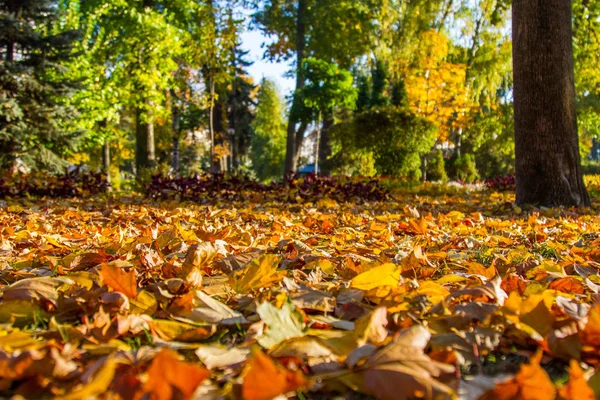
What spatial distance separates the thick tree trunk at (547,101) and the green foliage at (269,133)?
37921mm

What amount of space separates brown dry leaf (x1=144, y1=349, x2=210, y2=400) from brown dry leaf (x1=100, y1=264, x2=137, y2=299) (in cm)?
Answer: 61

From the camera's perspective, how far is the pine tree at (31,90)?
11.0 metres

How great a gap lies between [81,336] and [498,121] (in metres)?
16.9

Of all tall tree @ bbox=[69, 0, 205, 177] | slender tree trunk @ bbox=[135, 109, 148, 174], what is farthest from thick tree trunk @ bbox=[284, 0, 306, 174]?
slender tree trunk @ bbox=[135, 109, 148, 174]

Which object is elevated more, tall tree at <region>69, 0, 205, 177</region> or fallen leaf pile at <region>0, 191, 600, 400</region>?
tall tree at <region>69, 0, 205, 177</region>

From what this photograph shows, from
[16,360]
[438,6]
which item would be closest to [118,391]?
[16,360]

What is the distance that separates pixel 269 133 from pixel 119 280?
159 ft

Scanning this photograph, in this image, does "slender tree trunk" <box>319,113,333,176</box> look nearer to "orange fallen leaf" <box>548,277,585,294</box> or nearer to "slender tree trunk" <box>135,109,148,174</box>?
"slender tree trunk" <box>135,109,148,174</box>

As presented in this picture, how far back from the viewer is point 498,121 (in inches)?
625

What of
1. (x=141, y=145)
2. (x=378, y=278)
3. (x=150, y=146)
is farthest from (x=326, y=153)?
(x=378, y=278)

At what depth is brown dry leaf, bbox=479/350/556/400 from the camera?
71cm

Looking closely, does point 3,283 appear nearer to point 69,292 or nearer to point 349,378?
point 69,292

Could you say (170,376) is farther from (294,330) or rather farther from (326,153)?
(326,153)

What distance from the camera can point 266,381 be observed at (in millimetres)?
642
